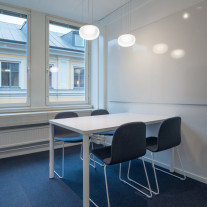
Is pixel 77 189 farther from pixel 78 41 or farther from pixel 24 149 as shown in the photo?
pixel 78 41

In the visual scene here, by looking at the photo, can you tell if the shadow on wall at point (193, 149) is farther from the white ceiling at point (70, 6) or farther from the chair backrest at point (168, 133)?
the white ceiling at point (70, 6)

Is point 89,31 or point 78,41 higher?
point 78,41

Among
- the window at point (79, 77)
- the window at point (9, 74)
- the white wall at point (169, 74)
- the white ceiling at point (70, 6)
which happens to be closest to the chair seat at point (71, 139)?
the white wall at point (169, 74)

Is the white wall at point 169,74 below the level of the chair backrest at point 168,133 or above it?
above

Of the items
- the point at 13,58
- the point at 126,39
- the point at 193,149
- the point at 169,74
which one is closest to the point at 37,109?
the point at 13,58

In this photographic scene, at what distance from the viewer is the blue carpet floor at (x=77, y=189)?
1.92 meters

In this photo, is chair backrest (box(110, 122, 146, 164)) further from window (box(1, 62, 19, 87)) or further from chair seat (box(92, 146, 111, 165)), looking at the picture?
window (box(1, 62, 19, 87))

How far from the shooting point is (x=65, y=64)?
4074 millimetres

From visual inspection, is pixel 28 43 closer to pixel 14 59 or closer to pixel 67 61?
pixel 14 59

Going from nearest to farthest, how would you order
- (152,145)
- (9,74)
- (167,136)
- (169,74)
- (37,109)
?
1. (167,136)
2. (152,145)
3. (169,74)
4. (9,74)
5. (37,109)

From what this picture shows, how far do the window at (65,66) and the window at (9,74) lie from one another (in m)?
0.62

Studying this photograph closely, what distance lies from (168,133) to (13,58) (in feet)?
10.2

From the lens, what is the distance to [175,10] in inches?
100

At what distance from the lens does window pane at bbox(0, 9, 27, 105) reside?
3.36m
